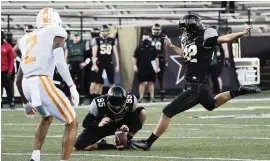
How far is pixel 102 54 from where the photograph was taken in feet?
61.7

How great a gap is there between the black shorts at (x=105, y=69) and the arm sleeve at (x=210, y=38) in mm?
9179

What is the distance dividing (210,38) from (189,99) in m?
0.72

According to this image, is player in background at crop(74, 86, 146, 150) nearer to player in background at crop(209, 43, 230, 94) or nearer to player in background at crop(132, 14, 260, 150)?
player in background at crop(132, 14, 260, 150)

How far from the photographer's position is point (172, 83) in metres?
21.3

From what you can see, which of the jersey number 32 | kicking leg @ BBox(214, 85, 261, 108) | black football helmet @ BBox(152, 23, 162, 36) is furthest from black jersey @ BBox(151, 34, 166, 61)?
the jersey number 32

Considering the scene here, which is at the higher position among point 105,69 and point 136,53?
point 136,53

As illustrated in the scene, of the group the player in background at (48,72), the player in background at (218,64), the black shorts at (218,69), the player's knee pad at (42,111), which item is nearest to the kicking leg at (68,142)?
the player in background at (48,72)

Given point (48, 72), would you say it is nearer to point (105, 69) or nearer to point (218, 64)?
point (105, 69)

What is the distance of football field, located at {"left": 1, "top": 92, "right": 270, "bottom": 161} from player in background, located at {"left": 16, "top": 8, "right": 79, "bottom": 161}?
37.8 inches

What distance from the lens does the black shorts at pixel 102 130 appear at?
9.85m

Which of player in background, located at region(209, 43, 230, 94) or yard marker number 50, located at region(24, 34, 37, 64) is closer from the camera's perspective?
yard marker number 50, located at region(24, 34, 37, 64)

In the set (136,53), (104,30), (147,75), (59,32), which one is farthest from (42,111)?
(136,53)

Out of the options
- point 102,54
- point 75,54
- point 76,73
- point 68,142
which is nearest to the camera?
point 68,142

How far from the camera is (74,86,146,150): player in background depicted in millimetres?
9617
